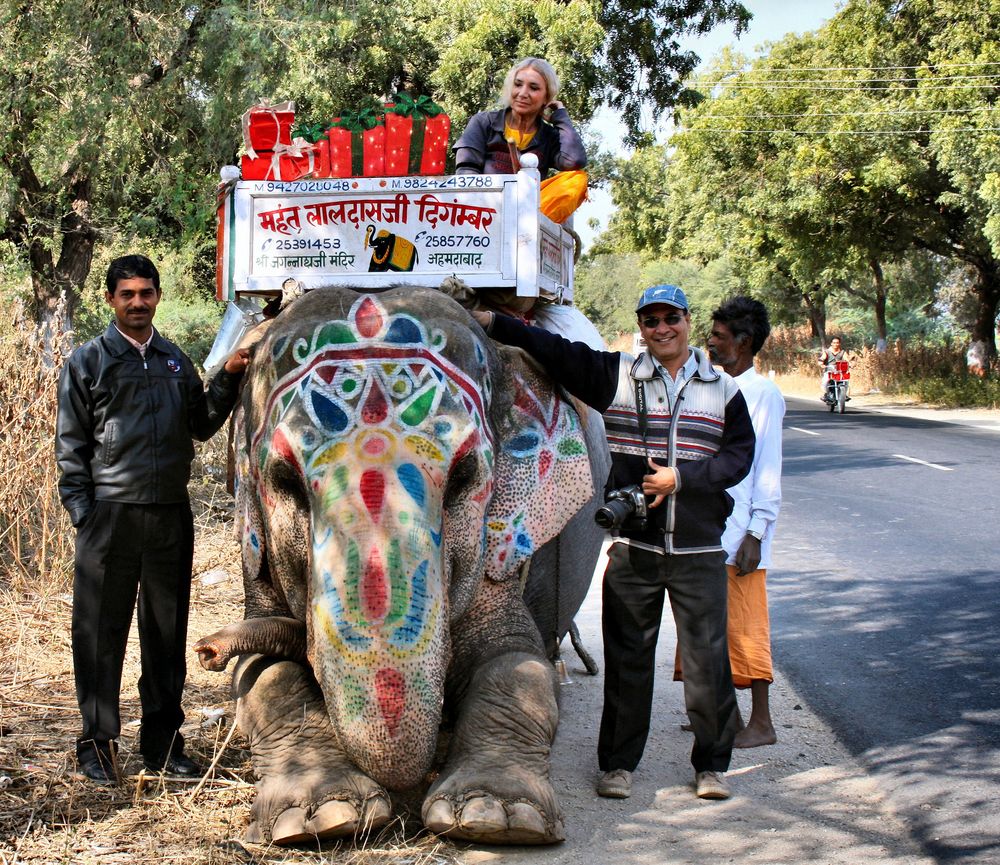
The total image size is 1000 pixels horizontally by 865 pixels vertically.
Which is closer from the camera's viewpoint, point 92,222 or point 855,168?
point 92,222

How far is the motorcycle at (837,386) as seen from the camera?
28422 mm

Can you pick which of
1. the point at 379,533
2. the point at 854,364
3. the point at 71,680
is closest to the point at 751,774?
the point at 379,533

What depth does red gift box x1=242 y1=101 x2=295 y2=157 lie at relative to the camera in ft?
17.4

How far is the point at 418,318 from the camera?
4.47 m

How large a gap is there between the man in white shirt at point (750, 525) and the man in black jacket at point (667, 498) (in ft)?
2.25

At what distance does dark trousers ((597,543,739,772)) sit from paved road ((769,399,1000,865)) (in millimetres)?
793

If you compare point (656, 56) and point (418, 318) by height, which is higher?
point (656, 56)

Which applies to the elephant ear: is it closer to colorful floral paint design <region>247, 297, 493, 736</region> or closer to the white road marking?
colorful floral paint design <region>247, 297, 493, 736</region>

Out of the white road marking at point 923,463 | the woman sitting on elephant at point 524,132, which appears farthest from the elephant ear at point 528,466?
the white road marking at point 923,463

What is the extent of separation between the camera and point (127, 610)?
4.79m

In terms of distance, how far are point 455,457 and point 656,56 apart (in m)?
17.7

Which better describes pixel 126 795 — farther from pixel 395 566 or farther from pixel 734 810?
pixel 734 810

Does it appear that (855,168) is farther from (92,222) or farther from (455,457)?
(455,457)

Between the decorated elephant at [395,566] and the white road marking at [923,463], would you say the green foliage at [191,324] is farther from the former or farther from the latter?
the decorated elephant at [395,566]
